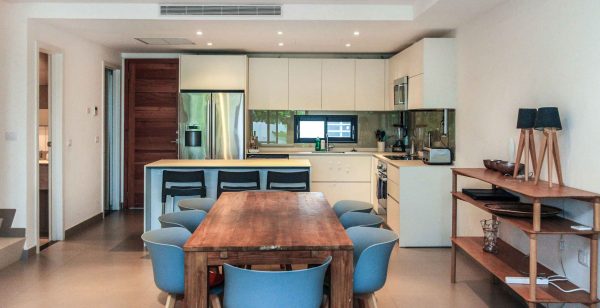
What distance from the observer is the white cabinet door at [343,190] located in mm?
7438

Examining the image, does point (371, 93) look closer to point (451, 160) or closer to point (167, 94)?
point (451, 160)

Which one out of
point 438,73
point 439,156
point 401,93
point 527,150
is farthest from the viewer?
point 401,93

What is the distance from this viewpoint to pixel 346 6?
5191 mm

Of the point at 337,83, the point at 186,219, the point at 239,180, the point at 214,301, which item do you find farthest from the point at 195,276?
the point at 337,83

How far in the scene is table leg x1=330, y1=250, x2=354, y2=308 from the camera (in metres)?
2.56

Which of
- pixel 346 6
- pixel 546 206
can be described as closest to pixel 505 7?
pixel 346 6

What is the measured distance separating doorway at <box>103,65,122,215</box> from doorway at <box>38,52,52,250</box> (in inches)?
55.1

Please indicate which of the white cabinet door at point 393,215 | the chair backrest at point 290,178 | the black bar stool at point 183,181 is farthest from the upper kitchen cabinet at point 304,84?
the black bar stool at point 183,181

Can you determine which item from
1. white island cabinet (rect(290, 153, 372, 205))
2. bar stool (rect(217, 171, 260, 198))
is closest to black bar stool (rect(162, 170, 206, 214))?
bar stool (rect(217, 171, 260, 198))

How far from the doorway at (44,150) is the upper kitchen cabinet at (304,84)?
3.23m

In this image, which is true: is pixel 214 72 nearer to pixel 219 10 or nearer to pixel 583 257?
pixel 219 10

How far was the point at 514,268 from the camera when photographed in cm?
356

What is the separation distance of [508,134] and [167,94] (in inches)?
201

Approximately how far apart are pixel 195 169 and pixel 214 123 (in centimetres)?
194
